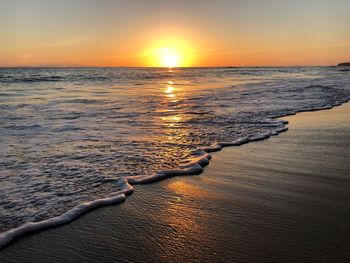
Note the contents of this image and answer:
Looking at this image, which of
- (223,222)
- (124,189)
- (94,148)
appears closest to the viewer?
(223,222)

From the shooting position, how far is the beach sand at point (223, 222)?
2.67 metres

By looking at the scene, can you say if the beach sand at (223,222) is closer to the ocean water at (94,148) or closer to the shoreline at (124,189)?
the shoreline at (124,189)

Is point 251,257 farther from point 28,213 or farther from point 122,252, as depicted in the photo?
point 28,213

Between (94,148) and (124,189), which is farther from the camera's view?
(94,148)

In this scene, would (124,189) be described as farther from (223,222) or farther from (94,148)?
(94,148)

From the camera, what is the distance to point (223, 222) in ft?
10.5

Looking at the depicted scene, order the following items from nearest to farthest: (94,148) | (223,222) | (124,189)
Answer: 1. (223,222)
2. (124,189)
3. (94,148)

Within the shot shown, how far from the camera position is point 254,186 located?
417 centimetres

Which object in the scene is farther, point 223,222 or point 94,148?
point 94,148

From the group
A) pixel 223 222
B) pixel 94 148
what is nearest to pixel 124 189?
pixel 223 222

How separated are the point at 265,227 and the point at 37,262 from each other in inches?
74.8

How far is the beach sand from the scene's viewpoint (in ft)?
8.77

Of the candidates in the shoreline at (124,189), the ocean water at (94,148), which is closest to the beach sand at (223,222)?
the shoreline at (124,189)

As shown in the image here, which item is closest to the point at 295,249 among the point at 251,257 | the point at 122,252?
the point at 251,257
